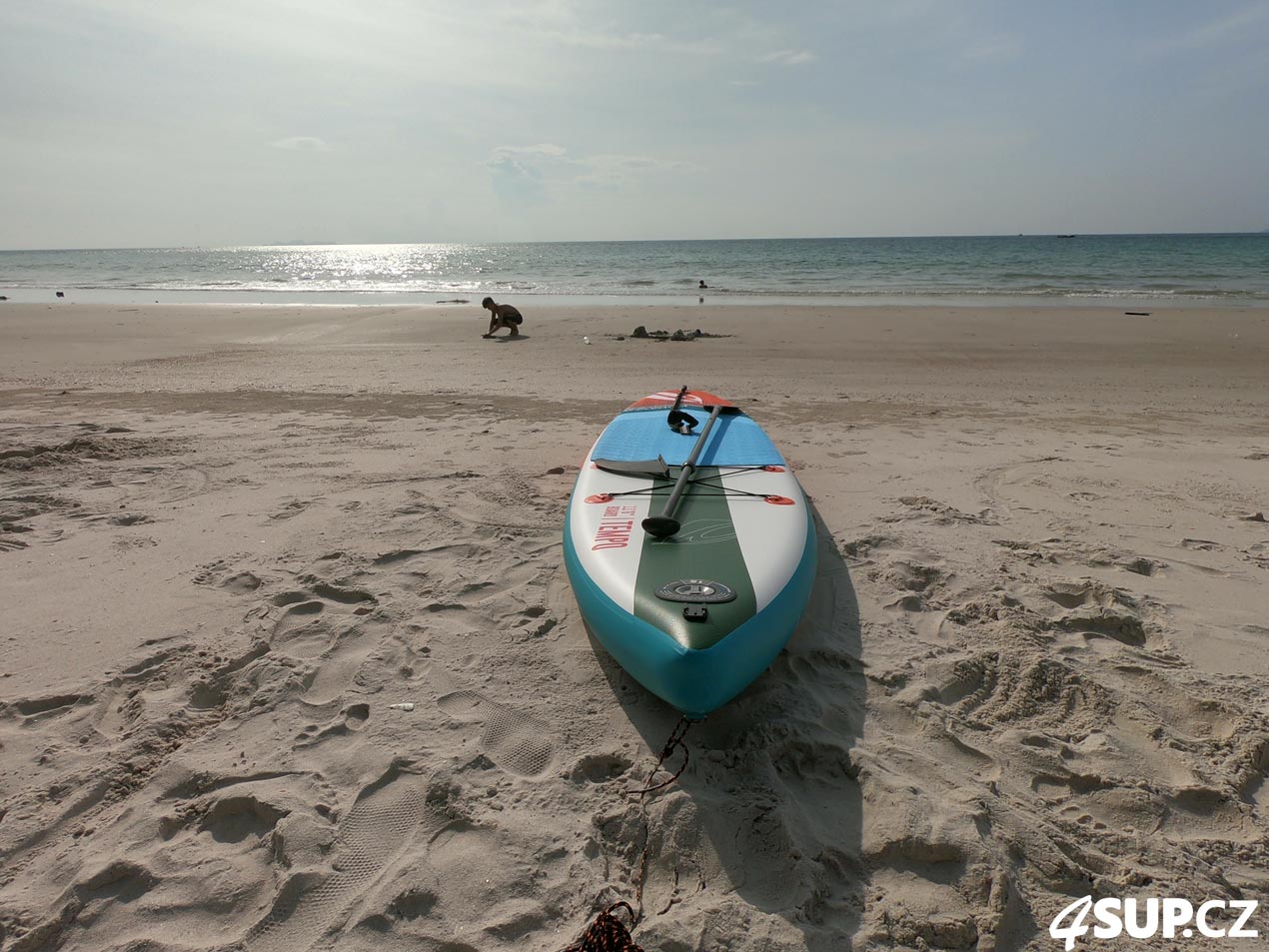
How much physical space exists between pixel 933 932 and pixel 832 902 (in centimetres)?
26

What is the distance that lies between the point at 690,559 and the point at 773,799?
994mm

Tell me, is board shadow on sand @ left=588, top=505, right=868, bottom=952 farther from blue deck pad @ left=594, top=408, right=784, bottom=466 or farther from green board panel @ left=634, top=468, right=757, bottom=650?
blue deck pad @ left=594, top=408, right=784, bottom=466

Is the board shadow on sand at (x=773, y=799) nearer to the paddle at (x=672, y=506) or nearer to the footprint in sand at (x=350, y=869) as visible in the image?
the paddle at (x=672, y=506)

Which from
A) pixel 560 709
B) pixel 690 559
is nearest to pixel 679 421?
pixel 690 559

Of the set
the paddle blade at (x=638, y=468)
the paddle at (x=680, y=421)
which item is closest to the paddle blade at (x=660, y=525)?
the paddle blade at (x=638, y=468)

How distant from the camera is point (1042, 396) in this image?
25.3 ft

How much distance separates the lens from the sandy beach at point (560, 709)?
1.96 m

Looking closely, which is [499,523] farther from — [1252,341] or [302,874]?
[1252,341]

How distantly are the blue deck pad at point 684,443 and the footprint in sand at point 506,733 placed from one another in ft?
6.30

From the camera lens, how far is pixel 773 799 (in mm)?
2254

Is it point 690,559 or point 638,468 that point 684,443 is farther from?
point 690,559

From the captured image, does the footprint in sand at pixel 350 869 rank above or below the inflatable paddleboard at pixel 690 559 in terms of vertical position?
below

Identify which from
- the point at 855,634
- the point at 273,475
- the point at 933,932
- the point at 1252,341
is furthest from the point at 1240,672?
the point at 1252,341

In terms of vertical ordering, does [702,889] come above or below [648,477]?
below
